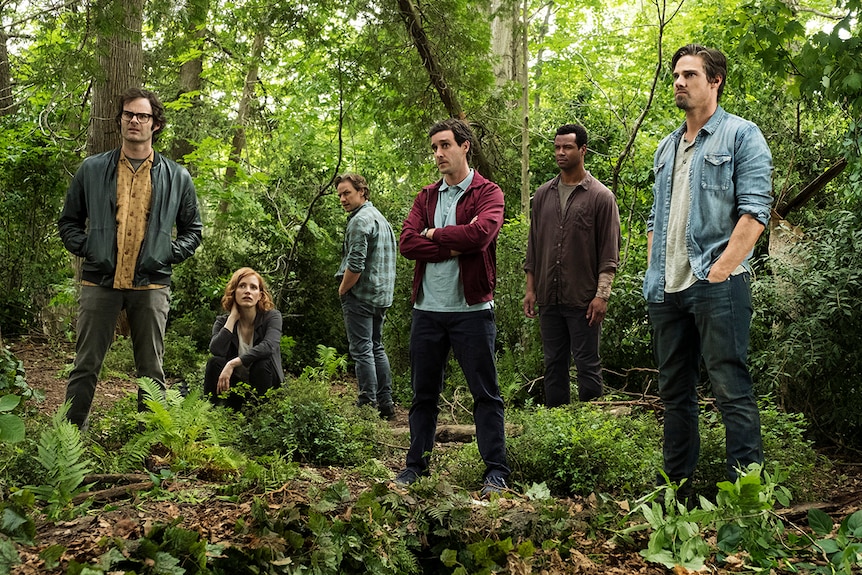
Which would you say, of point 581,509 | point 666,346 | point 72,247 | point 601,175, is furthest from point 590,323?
point 601,175

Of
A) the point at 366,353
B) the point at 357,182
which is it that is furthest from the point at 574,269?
the point at 357,182

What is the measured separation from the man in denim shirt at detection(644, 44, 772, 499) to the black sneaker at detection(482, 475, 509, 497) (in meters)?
0.87

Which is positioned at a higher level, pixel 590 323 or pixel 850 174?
pixel 850 174

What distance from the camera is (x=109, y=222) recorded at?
5125 millimetres

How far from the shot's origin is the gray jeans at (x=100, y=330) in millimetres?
5062

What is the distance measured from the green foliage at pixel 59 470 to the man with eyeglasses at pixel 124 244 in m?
1.39

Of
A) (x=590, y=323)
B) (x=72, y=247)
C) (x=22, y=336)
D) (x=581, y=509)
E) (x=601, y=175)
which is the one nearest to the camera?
(x=581, y=509)

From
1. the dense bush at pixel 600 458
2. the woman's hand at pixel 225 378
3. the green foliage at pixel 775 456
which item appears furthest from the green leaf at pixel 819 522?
the woman's hand at pixel 225 378

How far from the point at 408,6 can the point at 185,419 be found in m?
6.07

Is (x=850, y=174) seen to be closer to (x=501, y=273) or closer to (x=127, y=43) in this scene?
(x=501, y=273)

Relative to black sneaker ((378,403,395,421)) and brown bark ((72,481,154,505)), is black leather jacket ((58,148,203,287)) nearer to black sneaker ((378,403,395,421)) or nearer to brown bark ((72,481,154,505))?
brown bark ((72,481,154,505))

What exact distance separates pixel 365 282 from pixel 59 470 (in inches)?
160

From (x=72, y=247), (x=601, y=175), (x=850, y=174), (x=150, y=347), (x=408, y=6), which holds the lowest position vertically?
(x=150, y=347)

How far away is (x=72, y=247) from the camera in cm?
514
